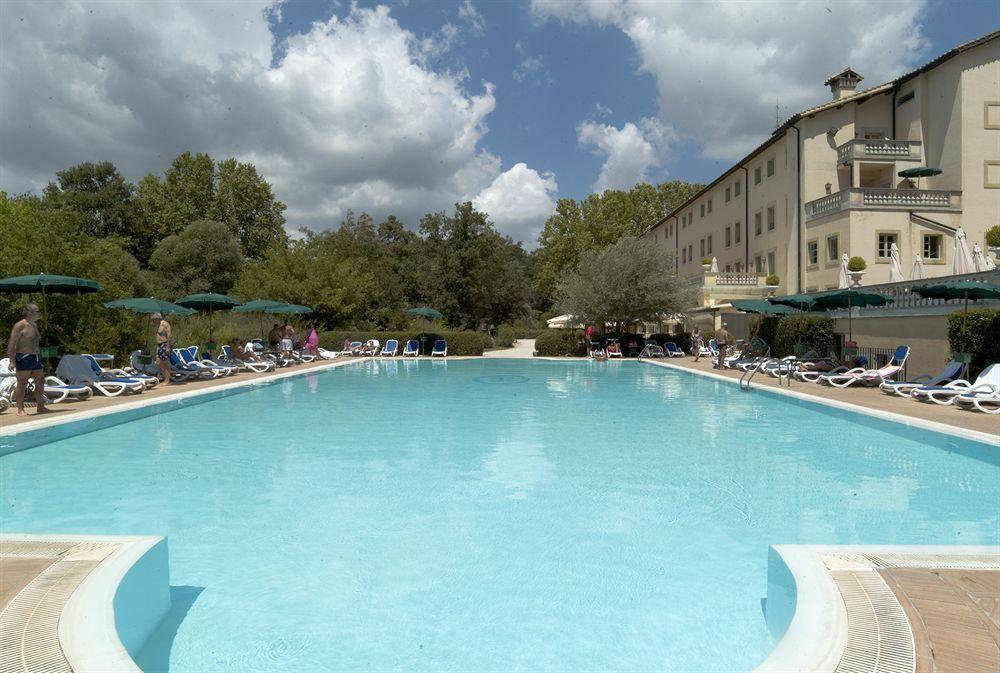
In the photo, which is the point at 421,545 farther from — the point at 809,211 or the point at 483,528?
the point at 809,211

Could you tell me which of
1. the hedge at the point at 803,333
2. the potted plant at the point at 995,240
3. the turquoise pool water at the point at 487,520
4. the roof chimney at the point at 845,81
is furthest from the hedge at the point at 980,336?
the roof chimney at the point at 845,81

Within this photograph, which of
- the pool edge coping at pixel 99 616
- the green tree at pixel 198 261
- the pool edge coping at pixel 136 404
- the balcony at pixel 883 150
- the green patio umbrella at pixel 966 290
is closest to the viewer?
the pool edge coping at pixel 99 616

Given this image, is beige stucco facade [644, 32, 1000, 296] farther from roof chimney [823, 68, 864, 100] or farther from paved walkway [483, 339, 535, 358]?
paved walkway [483, 339, 535, 358]

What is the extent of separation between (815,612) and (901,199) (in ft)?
97.8

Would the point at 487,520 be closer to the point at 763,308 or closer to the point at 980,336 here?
the point at 980,336

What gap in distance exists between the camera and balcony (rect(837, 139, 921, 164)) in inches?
1120

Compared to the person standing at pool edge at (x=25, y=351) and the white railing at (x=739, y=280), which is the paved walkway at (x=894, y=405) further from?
the white railing at (x=739, y=280)

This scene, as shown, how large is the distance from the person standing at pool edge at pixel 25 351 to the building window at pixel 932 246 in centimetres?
3192

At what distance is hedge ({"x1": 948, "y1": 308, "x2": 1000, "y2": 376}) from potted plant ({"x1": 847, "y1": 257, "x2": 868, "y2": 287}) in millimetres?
12252

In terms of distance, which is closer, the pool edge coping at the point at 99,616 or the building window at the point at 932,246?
the pool edge coping at the point at 99,616

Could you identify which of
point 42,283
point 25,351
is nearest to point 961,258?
point 25,351

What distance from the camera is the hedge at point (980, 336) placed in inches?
493

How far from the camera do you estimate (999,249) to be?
22625mm

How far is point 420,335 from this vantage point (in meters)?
30.0
